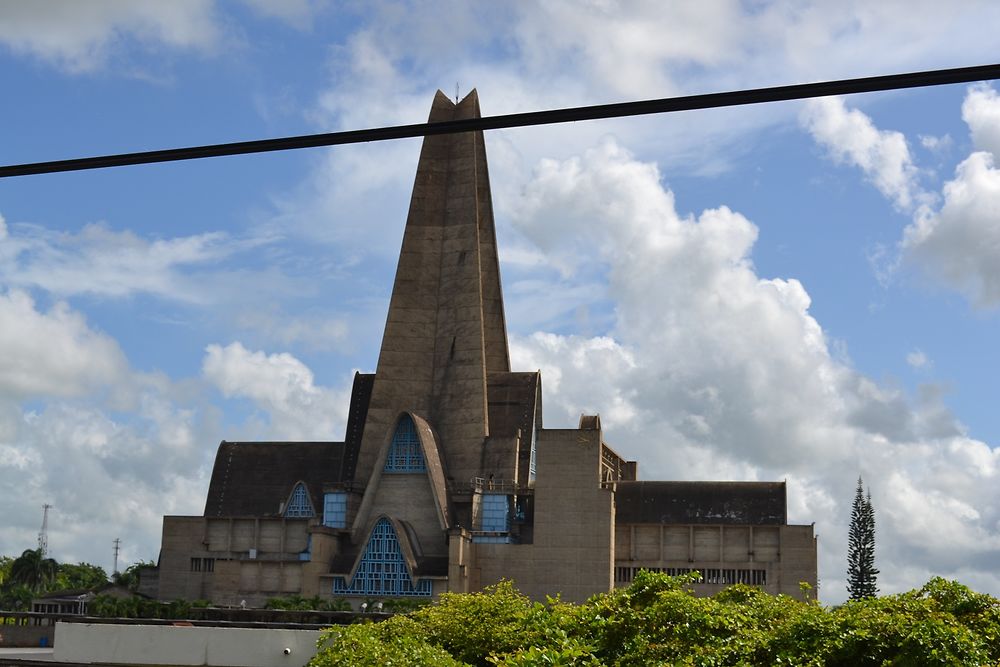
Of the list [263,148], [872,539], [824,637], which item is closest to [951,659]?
[824,637]

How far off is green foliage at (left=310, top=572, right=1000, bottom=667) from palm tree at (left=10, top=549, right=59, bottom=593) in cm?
8691

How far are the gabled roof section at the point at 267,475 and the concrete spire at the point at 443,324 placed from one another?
455 centimetres

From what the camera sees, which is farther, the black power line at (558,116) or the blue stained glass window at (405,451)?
the blue stained glass window at (405,451)

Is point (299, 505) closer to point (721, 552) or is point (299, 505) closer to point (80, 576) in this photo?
point (721, 552)

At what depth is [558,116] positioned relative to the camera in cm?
945

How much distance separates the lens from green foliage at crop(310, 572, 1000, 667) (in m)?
16.2

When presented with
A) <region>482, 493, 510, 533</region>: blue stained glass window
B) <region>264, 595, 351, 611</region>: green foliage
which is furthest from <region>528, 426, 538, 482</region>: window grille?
<region>264, 595, 351, 611</region>: green foliage

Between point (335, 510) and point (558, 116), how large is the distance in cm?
6321

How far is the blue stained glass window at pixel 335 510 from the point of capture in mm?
70812

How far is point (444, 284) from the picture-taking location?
7462 cm

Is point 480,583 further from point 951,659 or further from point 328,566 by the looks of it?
point 951,659

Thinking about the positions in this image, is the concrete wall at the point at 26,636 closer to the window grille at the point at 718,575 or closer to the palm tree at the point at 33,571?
the window grille at the point at 718,575

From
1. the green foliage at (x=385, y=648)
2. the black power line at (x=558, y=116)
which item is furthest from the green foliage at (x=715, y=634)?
the black power line at (x=558, y=116)

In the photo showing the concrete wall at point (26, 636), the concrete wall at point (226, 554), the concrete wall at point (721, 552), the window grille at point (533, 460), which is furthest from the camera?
the window grille at point (533, 460)
